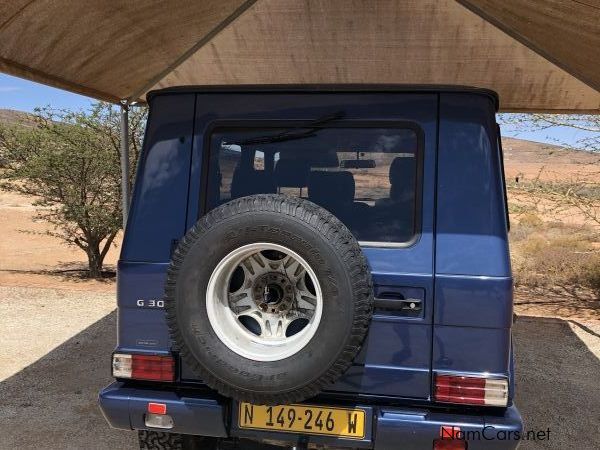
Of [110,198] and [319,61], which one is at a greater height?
[319,61]

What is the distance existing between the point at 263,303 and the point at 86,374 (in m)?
2.91

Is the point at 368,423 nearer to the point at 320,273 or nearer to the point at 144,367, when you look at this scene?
the point at 320,273

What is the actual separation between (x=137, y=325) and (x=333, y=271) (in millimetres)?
1036

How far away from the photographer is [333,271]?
2.11 m

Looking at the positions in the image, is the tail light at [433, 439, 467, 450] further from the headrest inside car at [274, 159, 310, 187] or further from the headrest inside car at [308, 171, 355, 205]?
the headrest inside car at [274, 159, 310, 187]

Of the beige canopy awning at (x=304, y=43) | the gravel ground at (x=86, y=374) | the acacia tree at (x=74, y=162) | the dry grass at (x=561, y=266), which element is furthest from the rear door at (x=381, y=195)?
the dry grass at (x=561, y=266)

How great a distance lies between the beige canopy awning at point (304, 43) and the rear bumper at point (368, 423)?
85.5 inches

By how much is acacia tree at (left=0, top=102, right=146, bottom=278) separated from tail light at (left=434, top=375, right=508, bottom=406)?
6.76 m

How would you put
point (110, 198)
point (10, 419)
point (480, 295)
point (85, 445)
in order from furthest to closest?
point (110, 198)
point (10, 419)
point (85, 445)
point (480, 295)

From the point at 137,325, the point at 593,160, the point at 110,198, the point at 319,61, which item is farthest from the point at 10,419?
the point at 593,160

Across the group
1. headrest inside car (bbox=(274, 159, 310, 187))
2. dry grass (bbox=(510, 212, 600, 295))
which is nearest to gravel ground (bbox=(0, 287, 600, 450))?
headrest inside car (bbox=(274, 159, 310, 187))

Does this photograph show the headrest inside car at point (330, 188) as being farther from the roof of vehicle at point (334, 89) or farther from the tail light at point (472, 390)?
the tail light at point (472, 390)

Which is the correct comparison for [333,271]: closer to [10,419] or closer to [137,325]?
[137,325]

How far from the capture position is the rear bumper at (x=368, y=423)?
227cm
